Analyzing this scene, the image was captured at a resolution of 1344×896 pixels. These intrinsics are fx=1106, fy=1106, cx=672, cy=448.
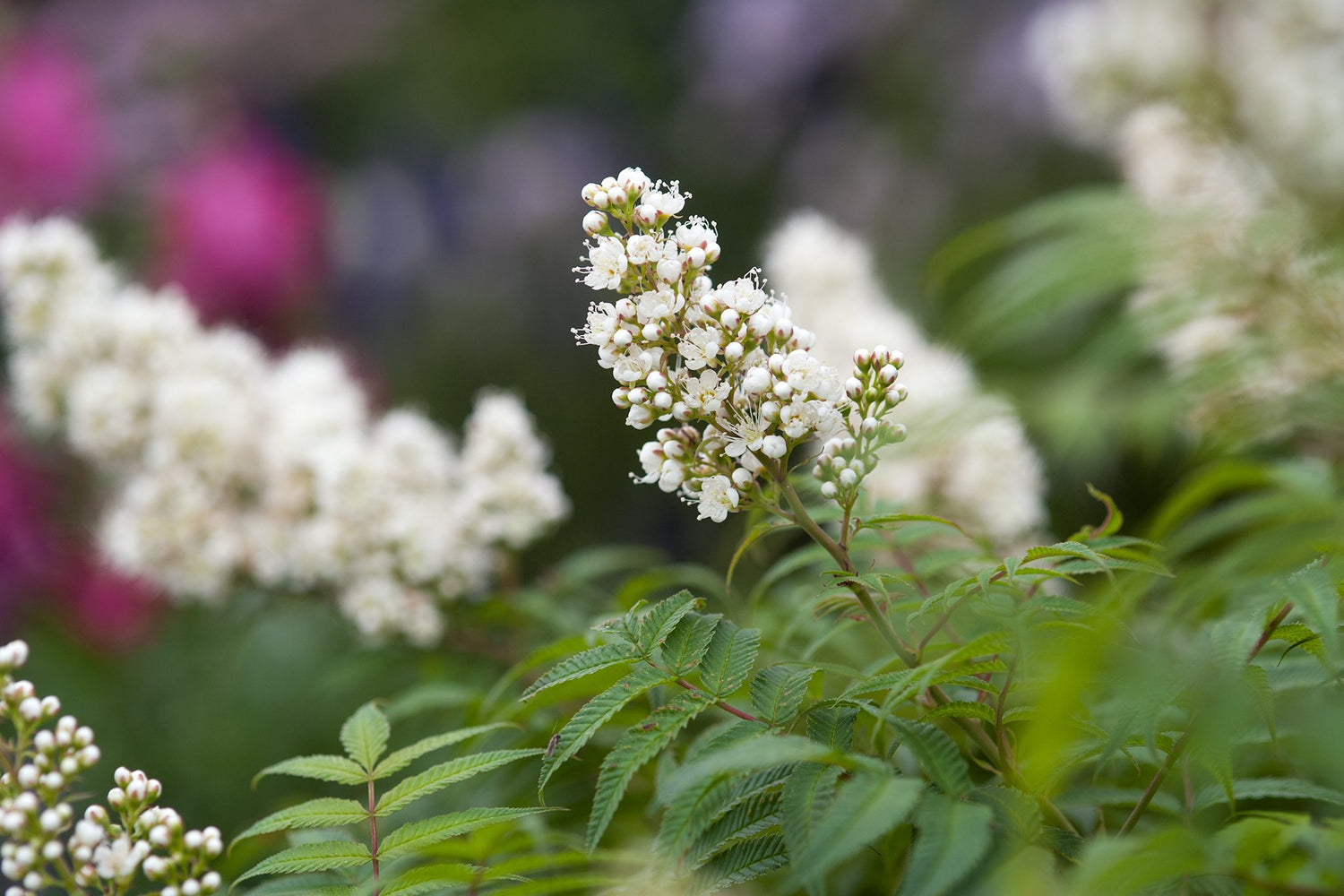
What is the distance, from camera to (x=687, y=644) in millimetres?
641

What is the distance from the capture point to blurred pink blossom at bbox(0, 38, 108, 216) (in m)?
2.29

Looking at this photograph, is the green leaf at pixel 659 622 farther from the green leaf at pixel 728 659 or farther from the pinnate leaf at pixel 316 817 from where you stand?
the pinnate leaf at pixel 316 817

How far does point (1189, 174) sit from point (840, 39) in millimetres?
2252

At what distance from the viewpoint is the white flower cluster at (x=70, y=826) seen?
0.58 m

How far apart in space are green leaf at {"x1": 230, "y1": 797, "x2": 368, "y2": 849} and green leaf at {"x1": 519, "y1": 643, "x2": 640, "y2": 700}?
142mm

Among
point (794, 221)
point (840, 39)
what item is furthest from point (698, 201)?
point (794, 221)

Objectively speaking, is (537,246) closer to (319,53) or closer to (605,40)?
(605,40)

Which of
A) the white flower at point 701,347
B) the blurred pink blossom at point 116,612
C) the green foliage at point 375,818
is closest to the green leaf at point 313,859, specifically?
the green foliage at point 375,818

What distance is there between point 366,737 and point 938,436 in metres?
0.72

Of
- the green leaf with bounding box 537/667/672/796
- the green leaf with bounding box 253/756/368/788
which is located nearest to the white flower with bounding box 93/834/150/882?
the green leaf with bounding box 253/756/368/788

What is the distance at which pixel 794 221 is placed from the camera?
171 centimetres

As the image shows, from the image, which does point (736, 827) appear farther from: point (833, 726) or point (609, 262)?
point (609, 262)

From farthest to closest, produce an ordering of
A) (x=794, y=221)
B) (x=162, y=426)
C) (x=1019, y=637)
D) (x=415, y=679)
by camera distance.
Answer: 1. (x=794, y=221)
2. (x=415, y=679)
3. (x=162, y=426)
4. (x=1019, y=637)

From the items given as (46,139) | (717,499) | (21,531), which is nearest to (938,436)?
(717,499)
